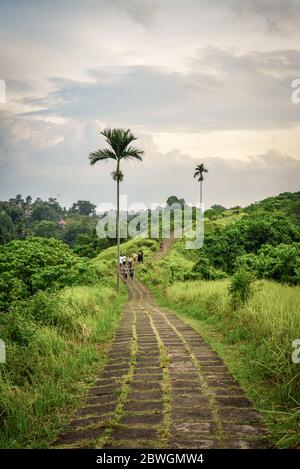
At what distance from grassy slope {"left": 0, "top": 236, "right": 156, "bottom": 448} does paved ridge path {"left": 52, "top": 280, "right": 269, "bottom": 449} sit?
0.78 ft

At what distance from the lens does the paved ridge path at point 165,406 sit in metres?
3.68

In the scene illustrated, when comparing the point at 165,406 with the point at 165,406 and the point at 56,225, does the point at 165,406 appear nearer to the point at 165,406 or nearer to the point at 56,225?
the point at 165,406

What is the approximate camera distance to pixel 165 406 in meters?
4.39

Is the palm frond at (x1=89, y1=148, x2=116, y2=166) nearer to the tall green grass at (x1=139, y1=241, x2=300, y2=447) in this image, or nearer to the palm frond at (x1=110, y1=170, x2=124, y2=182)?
the palm frond at (x1=110, y1=170, x2=124, y2=182)

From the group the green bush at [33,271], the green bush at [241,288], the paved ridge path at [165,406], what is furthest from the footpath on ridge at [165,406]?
the green bush at [33,271]

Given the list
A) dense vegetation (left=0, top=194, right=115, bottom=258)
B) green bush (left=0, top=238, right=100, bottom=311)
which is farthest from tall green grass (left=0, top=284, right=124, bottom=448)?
dense vegetation (left=0, top=194, right=115, bottom=258)

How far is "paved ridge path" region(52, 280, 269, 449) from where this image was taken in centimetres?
368

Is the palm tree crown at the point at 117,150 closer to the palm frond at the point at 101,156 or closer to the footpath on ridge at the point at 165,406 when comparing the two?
the palm frond at the point at 101,156

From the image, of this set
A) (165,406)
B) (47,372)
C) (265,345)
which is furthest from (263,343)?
(47,372)

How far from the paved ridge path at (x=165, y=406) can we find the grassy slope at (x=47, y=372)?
0.78 ft

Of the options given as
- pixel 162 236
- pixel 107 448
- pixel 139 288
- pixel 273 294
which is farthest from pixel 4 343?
pixel 162 236

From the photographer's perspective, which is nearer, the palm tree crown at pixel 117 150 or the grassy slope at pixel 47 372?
the grassy slope at pixel 47 372

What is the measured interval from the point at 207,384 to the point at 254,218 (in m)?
29.7
